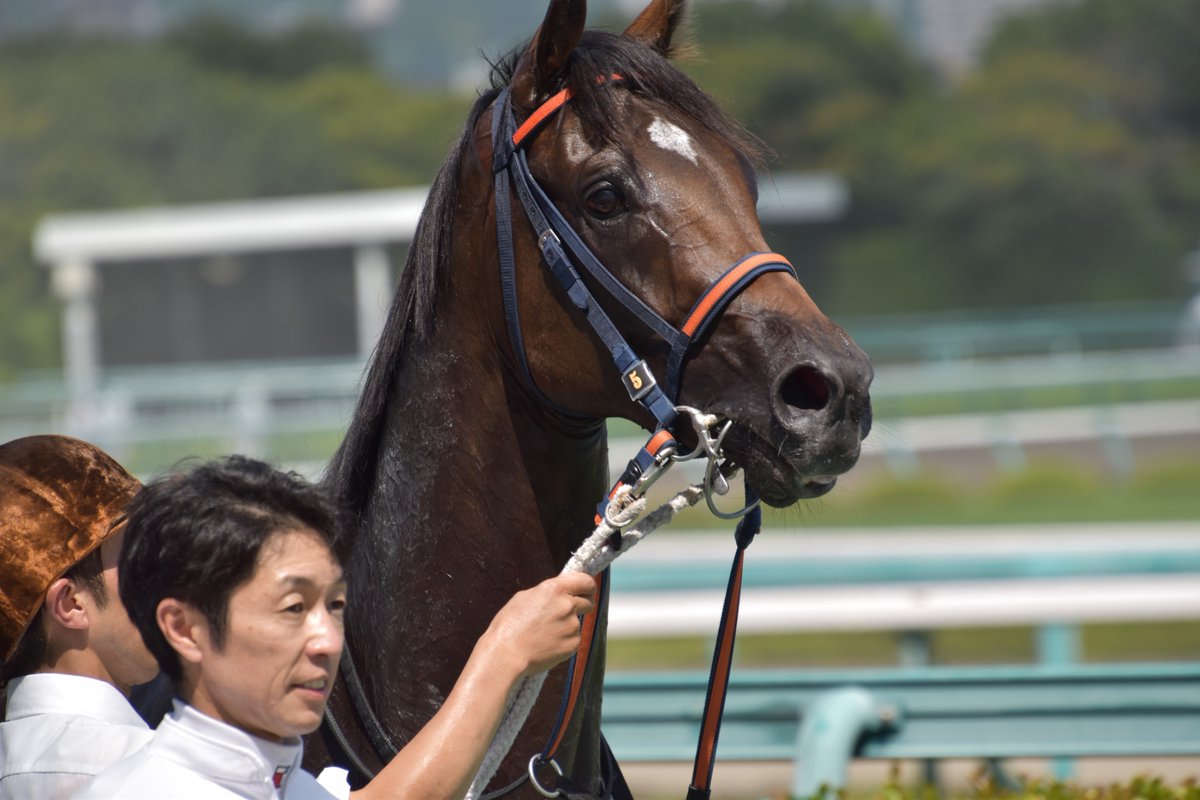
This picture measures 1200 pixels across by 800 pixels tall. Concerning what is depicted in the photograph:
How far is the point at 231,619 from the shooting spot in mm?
1746

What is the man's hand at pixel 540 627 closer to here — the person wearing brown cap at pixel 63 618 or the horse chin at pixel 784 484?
the horse chin at pixel 784 484

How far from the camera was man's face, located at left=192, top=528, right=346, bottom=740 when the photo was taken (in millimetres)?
1746

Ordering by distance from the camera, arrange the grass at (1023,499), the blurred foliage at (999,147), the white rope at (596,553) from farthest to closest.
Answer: the blurred foliage at (999,147), the grass at (1023,499), the white rope at (596,553)

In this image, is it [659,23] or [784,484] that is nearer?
[784,484]

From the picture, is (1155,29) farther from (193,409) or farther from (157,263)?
(193,409)

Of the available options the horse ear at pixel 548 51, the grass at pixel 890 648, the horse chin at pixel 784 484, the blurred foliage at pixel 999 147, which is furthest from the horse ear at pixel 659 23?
the blurred foliage at pixel 999 147

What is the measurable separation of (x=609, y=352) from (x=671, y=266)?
168mm

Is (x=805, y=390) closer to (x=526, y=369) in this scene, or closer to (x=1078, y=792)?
(x=526, y=369)

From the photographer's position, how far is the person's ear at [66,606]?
2135mm

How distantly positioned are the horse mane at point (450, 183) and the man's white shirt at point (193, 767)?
843 mm

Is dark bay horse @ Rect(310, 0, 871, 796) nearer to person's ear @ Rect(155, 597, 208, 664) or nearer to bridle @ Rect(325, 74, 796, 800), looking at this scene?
bridle @ Rect(325, 74, 796, 800)

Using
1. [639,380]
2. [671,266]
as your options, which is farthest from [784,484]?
[671,266]

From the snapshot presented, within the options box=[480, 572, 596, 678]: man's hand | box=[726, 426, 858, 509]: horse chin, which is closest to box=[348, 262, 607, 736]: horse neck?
box=[726, 426, 858, 509]: horse chin

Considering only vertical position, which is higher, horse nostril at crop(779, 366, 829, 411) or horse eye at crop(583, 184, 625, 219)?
horse eye at crop(583, 184, 625, 219)
